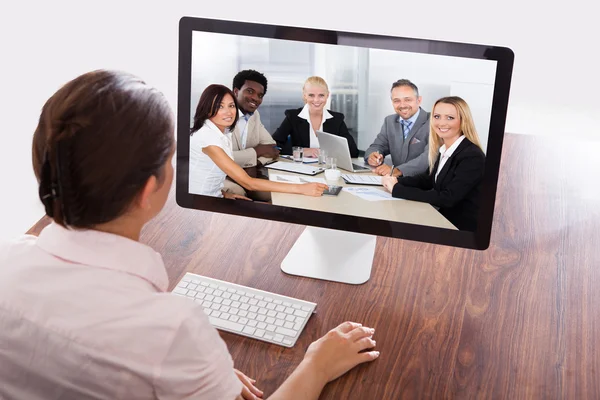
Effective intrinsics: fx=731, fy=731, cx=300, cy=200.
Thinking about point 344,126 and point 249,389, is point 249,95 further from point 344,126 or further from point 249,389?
point 249,389

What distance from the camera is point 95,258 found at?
99 centimetres

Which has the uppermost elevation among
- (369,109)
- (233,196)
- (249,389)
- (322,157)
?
(369,109)

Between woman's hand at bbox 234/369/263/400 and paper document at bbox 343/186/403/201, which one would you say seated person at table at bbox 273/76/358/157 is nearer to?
paper document at bbox 343/186/403/201

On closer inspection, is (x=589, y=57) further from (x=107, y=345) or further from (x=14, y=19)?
(x=107, y=345)

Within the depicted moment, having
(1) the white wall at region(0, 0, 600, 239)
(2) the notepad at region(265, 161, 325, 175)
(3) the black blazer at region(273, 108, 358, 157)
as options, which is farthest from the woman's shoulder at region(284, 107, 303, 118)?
(1) the white wall at region(0, 0, 600, 239)

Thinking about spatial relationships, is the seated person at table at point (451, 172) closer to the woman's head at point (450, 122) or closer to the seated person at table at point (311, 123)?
the woman's head at point (450, 122)

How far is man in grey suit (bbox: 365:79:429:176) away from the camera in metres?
1.35

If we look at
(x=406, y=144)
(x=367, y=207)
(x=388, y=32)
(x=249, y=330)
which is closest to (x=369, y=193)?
(x=367, y=207)

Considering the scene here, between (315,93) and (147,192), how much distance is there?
1.60ft

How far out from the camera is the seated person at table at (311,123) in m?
1.38

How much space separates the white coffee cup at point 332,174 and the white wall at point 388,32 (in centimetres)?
267

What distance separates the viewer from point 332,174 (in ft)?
4.76

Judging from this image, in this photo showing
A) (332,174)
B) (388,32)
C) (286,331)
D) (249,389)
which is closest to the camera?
(249,389)

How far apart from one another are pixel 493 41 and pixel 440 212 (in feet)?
10.3
